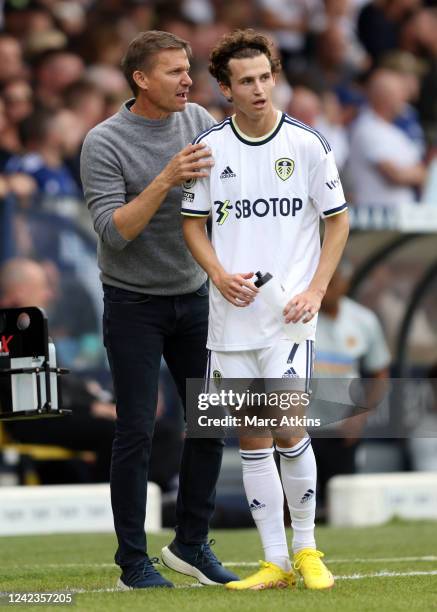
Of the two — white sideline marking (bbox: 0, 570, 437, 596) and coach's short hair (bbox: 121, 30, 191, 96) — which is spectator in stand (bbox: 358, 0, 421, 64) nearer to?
coach's short hair (bbox: 121, 30, 191, 96)

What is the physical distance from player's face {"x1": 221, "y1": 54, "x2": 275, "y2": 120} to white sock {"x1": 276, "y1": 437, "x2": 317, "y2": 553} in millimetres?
1246

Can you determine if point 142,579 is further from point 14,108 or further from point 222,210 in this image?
point 14,108

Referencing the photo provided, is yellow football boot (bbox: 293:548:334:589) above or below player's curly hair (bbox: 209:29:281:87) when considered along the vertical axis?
below

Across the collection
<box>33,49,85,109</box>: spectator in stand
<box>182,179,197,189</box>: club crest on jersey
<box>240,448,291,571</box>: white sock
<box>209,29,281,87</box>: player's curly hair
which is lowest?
<box>240,448,291,571</box>: white sock

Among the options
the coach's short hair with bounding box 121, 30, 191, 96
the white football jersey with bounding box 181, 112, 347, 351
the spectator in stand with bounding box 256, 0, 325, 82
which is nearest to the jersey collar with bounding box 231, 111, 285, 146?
the white football jersey with bounding box 181, 112, 347, 351

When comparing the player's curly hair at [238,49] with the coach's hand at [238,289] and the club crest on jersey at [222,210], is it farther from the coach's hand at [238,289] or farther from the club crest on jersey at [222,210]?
the coach's hand at [238,289]

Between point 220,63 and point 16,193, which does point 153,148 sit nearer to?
point 220,63

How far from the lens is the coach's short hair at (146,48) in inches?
215

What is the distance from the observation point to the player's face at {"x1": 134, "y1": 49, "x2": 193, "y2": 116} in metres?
5.43

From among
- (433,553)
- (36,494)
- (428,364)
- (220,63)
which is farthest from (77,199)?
(220,63)

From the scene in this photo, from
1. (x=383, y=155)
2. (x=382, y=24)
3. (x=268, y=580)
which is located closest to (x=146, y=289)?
(x=268, y=580)

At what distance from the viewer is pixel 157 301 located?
5.50 meters

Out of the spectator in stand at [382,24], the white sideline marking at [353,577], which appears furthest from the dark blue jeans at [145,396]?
the spectator in stand at [382,24]

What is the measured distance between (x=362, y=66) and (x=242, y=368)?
10071 mm
